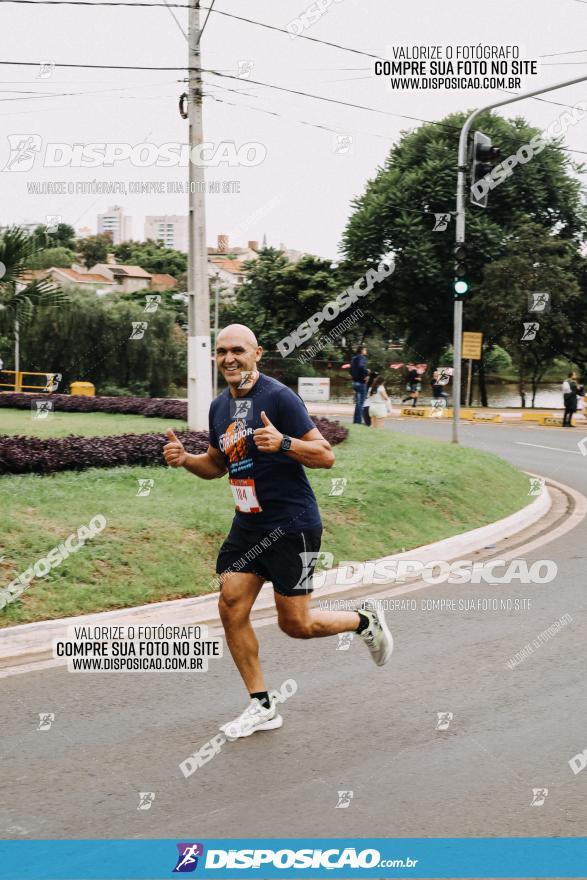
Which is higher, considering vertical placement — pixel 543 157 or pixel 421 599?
pixel 543 157

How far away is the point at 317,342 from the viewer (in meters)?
48.3

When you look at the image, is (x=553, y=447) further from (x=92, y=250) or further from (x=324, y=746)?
(x=92, y=250)

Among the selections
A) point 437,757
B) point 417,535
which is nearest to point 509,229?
point 417,535

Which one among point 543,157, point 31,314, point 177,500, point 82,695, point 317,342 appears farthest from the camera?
point 317,342

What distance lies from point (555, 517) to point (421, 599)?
523cm

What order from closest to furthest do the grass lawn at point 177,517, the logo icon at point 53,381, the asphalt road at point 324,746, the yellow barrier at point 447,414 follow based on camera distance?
the asphalt road at point 324,746, the grass lawn at point 177,517, the yellow barrier at point 447,414, the logo icon at point 53,381

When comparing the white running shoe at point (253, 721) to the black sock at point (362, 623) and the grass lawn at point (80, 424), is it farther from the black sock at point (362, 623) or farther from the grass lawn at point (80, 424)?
the grass lawn at point (80, 424)

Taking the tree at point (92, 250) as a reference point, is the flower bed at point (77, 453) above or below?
below

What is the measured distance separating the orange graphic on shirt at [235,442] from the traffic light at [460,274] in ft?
38.9

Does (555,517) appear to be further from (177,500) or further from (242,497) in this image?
(242,497)

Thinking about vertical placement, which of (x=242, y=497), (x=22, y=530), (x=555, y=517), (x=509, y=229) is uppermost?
(x=509, y=229)

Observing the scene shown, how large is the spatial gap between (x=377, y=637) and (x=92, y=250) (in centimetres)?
11647

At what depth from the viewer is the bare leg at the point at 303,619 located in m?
4.99

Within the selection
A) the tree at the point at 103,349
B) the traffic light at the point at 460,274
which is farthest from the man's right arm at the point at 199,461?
the tree at the point at 103,349
